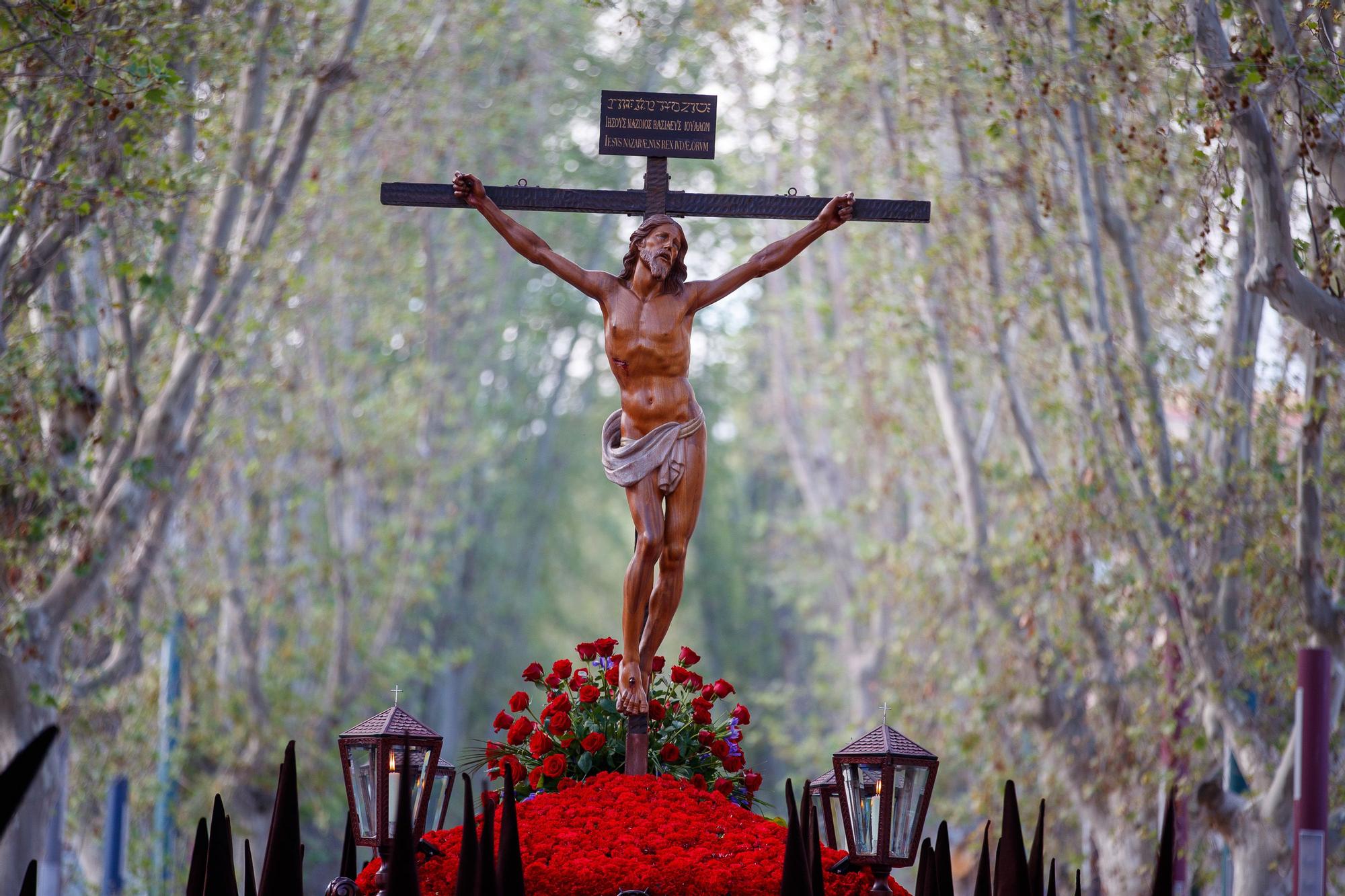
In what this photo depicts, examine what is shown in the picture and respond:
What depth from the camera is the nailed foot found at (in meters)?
6.63

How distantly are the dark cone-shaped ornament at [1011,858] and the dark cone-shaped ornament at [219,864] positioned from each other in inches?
94.3

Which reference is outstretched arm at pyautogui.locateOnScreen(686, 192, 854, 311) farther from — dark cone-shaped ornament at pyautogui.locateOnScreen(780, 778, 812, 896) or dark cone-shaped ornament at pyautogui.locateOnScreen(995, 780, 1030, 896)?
dark cone-shaped ornament at pyautogui.locateOnScreen(780, 778, 812, 896)

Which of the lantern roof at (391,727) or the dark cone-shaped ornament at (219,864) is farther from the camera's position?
the lantern roof at (391,727)

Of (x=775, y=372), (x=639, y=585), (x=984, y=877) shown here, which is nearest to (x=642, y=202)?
(x=639, y=585)

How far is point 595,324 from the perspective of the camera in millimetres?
29281

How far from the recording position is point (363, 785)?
19.0ft

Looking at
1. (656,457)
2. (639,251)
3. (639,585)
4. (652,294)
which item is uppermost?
(639,251)

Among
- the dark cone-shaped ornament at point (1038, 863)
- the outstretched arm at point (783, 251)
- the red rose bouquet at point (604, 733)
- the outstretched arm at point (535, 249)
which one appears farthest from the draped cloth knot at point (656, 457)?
the dark cone-shaped ornament at point (1038, 863)

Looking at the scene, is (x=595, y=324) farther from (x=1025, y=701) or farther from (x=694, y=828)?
(x=694, y=828)

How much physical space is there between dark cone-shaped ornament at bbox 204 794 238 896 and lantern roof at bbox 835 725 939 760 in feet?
6.72

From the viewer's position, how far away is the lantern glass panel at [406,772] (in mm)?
5664

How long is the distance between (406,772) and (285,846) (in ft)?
1.73

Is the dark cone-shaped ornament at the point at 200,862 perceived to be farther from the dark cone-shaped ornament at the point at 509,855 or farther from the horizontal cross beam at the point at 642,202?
the horizontal cross beam at the point at 642,202

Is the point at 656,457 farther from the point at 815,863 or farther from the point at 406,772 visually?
the point at 815,863
